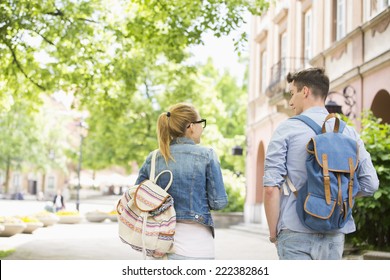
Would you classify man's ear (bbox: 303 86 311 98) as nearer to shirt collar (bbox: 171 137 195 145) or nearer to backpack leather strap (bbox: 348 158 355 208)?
backpack leather strap (bbox: 348 158 355 208)

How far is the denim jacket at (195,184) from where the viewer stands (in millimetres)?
3129

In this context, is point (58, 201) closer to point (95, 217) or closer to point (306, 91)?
point (95, 217)

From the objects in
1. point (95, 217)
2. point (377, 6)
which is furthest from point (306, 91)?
point (95, 217)

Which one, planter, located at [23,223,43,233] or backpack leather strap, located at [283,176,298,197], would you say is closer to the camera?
backpack leather strap, located at [283,176,298,197]

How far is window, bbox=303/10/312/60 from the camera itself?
13.6 meters

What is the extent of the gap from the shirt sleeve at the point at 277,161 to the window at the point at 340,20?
28.1 feet

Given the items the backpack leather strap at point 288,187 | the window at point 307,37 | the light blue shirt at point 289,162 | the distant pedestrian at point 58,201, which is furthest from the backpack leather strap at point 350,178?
the distant pedestrian at point 58,201

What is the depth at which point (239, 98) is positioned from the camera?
22.0 m

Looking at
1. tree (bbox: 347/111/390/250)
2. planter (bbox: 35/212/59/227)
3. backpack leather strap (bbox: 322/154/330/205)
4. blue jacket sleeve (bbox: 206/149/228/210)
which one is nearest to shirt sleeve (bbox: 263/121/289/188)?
backpack leather strap (bbox: 322/154/330/205)

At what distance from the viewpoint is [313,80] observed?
3.01 metres

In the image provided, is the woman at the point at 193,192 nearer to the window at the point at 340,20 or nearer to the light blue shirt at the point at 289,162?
the light blue shirt at the point at 289,162

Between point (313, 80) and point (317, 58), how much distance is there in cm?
947

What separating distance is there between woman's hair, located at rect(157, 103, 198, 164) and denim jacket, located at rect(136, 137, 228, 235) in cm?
10
